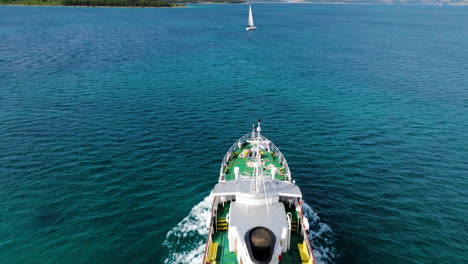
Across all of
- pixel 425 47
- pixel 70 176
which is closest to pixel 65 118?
pixel 70 176

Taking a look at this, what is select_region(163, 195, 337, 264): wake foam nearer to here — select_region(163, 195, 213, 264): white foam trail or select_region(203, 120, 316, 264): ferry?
select_region(163, 195, 213, 264): white foam trail

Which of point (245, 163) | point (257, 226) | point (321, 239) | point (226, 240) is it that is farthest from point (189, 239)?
point (321, 239)

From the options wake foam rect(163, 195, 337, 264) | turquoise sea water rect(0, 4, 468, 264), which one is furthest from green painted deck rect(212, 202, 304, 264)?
turquoise sea water rect(0, 4, 468, 264)

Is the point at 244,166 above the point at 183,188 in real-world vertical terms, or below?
above

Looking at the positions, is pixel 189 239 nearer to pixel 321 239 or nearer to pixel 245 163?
pixel 245 163

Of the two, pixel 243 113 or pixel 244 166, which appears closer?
pixel 244 166

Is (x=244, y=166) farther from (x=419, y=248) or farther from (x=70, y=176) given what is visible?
(x=70, y=176)

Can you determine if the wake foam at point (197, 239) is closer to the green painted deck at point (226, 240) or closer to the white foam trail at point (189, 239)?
the white foam trail at point (189, 239)
